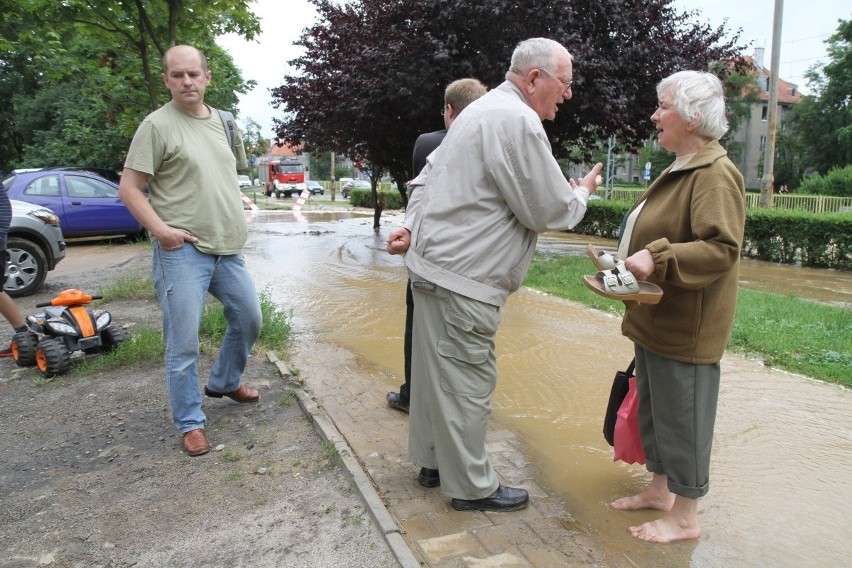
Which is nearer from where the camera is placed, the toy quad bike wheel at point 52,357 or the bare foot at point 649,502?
the bare foot at point 649,502

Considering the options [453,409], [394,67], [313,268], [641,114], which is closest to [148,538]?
[453,409]

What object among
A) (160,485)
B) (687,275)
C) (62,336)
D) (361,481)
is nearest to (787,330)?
(687,275)

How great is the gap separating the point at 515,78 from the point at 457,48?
9027 millimetres

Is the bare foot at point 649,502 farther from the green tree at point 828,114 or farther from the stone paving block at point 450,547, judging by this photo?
the green tree at point 828,114

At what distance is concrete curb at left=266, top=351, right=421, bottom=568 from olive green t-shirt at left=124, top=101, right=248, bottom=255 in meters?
1.11

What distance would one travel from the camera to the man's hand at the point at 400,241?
3.20 metres

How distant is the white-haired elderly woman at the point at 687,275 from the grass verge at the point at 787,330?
9.92 feet

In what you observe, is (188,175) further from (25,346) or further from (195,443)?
(25,346)

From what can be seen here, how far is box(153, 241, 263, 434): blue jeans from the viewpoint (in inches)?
139

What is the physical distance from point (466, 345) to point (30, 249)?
7688 millimetres

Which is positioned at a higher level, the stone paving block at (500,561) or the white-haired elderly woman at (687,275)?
the white-haired elderly woman at (687,275)

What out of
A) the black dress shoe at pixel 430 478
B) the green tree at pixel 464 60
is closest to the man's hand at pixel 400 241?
the black dress shoe at pixel 430 478

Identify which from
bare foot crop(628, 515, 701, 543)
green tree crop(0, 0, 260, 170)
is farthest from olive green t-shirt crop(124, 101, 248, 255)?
green tree crop(0, 0, 260, 170)

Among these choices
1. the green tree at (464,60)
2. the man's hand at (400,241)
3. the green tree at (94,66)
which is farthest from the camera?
the green tree at (464,60)
